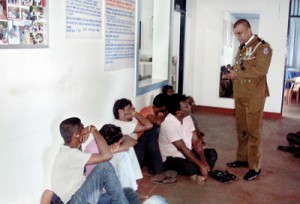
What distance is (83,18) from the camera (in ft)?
8.84

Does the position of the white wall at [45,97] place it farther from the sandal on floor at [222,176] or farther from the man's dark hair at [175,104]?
the sandal on floor at [222,176]

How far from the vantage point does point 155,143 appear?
11.0 ft

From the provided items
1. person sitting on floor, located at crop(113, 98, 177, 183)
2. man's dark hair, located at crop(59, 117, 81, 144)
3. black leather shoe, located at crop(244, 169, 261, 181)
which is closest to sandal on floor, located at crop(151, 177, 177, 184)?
person sitting on floor, located at crop(113, 98, 177, 183)

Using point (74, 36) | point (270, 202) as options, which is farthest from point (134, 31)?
point (270, 202)

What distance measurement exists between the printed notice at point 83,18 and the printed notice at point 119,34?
0.52 feet

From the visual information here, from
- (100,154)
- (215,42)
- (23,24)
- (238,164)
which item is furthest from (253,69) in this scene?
(215,42)

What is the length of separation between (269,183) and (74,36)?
233cm

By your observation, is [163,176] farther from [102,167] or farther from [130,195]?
[102,167]

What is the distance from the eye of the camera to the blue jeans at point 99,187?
222cm

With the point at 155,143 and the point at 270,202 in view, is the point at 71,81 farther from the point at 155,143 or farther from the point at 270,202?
the point at 270,202

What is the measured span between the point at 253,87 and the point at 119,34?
1.41m

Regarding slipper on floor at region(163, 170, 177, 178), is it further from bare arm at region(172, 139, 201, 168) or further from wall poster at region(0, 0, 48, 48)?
wall poster at region(0, 0, 48, 48)

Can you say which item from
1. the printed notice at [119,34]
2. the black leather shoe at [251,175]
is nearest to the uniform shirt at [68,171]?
the printed notice at [119,34]

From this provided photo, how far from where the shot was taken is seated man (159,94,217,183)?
3.30m
